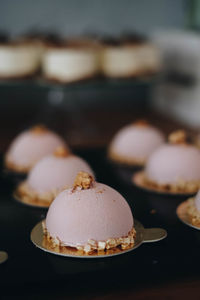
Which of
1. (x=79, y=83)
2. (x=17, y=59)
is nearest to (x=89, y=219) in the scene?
(x=79, y=83)

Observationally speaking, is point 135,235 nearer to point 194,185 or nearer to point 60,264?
point 60,264

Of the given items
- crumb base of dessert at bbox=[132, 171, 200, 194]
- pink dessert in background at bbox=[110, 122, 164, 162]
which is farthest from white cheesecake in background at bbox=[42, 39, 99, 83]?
crumb base of dessert at bbox=[132, 171, 200, 194]

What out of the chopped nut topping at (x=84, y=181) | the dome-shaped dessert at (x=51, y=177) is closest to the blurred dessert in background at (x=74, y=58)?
the dome-shaped dessert at (x=51, y=177)

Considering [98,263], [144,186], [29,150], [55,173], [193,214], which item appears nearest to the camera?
[98,263]

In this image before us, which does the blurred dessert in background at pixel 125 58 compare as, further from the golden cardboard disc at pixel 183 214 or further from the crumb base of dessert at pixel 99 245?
the crumb base of dessert at pixel 99 245

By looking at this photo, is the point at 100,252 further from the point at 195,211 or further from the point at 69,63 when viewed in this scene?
the point at 69,63
